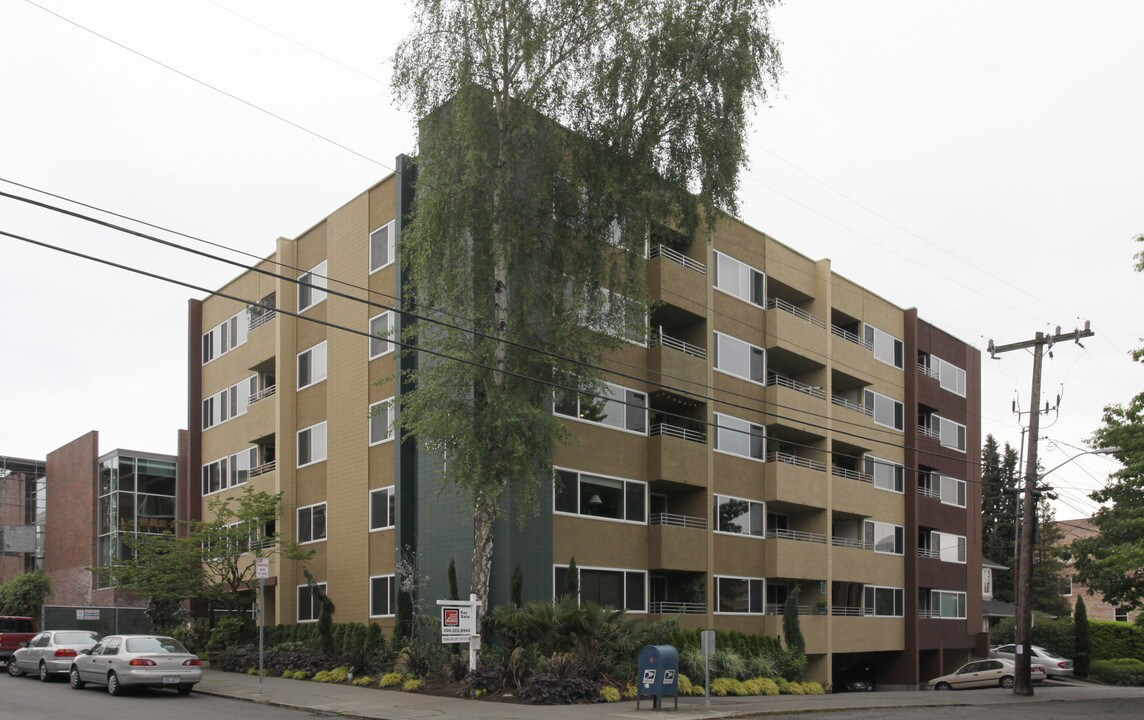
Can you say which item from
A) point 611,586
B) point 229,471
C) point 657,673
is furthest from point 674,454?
point 229,471

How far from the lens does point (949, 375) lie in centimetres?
4862

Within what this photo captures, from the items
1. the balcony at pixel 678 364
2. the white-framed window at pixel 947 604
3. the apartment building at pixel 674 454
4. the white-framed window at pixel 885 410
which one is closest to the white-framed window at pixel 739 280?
the apartment building at pixel 674 454

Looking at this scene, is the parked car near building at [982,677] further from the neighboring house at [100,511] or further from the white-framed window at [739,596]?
the neighboring house at [100,511]

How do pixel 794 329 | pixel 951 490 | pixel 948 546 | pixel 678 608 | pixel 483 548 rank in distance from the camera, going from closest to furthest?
1. pixel 483 548
2. pixel 678 608
3. pixel 794 329
4. pixel 948 546
5. pixel 951 490

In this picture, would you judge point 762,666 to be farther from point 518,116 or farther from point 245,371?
point 245,371

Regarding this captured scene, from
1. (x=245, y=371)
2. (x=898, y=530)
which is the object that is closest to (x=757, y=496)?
(x=898, y=530)

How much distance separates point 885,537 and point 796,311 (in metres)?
9.86

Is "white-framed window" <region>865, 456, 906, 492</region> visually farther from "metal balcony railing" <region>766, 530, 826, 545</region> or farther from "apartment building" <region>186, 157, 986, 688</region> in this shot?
"metal balcony railing" <region>766, 530, 826, 545</region>

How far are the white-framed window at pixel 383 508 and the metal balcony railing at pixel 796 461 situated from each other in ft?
42.3

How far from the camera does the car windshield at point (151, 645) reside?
24.8m

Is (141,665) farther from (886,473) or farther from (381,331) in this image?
(886,473)

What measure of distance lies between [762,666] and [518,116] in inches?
651

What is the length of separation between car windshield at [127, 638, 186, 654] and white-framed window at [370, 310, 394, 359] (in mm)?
10131

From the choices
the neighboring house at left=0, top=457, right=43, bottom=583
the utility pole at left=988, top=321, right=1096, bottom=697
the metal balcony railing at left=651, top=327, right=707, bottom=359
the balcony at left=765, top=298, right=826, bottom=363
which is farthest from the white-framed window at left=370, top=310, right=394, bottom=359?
the neighboring house at left=0, top=457, right=43, bottom=583
